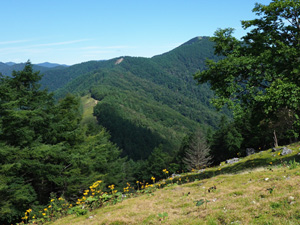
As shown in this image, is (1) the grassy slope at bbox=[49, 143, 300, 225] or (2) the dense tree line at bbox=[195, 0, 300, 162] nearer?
(1) the grassy slope at bbox=[49, 143, 300, 225]

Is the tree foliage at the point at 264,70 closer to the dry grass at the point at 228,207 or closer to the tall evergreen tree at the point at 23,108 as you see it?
the dry grass at the point at 228,207

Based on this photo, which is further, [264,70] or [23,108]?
[23,108]

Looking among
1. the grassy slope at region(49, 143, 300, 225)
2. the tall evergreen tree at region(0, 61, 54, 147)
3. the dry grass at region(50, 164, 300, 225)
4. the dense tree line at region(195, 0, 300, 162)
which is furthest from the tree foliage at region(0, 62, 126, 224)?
the dense tree line at region(195, 0, 300, 162)

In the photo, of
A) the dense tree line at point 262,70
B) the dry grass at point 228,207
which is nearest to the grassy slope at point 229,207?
the dry grass at point 228,207

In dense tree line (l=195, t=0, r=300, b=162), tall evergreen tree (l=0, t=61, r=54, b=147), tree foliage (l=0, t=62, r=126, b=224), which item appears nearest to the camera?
dense tree line (l=195, t=0, r=300, b=162)

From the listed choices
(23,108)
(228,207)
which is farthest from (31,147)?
(228,207)

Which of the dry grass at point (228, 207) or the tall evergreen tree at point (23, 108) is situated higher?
the tall evergreen tree at point (23, 108)

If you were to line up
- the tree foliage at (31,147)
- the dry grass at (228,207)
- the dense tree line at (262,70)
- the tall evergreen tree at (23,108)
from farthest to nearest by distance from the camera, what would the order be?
1. the tall evergreen tree at (23,108)
2. the tree foliage at (31,147)
3. the dense tree line at (262,70)
4. the dry grass at (228,207)

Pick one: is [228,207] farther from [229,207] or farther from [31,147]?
[31,147]

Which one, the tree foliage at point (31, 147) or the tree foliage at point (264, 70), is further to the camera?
the tree foliage at point (31, 147)

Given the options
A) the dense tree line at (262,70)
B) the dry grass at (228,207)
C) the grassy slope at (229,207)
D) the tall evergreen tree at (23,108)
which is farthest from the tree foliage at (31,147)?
the dense tree line at (262,70)

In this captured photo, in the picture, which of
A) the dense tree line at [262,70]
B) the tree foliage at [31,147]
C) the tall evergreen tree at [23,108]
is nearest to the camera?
the dense tree line at [262,70]

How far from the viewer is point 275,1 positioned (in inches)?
519

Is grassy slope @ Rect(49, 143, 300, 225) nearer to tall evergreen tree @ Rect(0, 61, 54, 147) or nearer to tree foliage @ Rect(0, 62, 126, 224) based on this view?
tree foliage @ Rect(0, 62, 126, 224)
